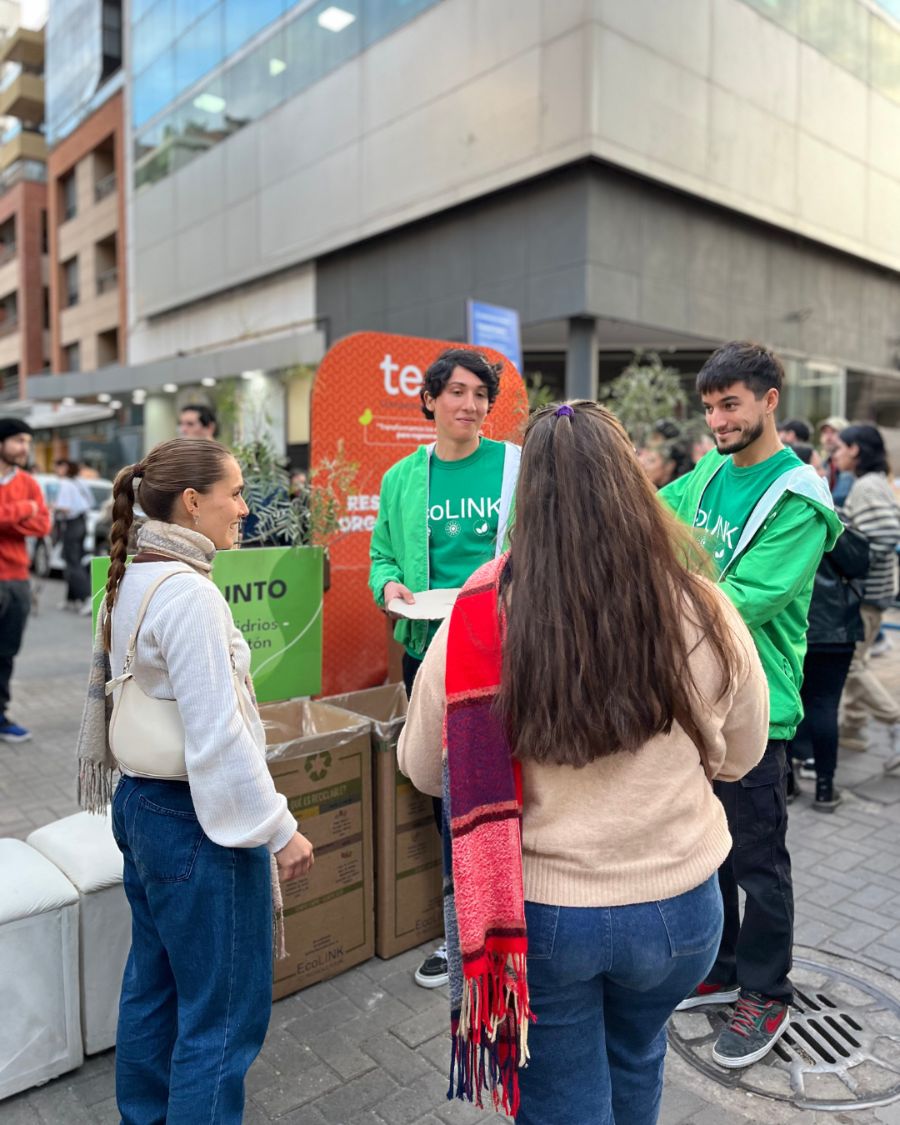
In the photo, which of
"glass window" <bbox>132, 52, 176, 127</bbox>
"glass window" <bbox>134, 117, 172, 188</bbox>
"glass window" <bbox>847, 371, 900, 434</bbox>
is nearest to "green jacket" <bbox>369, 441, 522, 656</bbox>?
"glass window" <bbox>847, 371, 900, 434</bbox>

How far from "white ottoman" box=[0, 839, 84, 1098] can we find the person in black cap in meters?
3.39

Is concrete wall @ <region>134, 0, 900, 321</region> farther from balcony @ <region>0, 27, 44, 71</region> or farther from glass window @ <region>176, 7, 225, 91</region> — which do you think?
balcony @ <region>0, 27, 44, 71</region>

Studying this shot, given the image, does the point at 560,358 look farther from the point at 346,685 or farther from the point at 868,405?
the point at 346,685

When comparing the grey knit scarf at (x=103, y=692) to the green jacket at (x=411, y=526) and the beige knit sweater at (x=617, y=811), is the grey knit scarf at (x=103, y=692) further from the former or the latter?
the green jacket at (x=411, y=526)

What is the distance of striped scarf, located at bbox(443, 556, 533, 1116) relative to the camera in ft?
4.62

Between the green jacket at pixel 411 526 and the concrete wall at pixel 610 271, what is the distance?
10.3 m

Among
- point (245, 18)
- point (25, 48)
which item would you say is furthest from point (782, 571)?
point (25, 48)

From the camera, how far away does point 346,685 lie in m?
4.53

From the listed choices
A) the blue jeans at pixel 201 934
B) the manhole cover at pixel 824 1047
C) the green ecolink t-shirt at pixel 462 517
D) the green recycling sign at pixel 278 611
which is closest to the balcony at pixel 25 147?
the green recycling sign at pixel 278 611

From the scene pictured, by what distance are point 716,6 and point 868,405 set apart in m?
8.85

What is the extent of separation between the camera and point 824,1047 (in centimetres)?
271

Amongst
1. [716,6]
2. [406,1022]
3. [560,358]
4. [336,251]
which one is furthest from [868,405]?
[406,1022]

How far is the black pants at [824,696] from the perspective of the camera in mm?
4574

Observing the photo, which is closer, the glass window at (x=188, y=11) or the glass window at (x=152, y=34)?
the glass window at (x=188, y=11)
